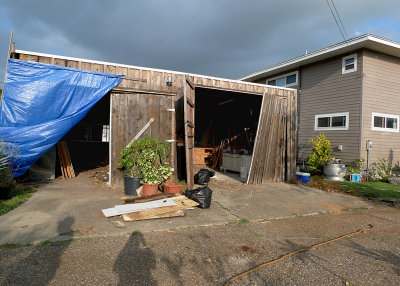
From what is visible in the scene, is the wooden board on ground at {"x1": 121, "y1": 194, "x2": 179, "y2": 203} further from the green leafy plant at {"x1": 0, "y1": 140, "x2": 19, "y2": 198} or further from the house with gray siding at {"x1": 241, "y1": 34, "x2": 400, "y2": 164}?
the house with gray siding at {"x1": 241, "y1": 34, "x2": 400, "y2": 164}

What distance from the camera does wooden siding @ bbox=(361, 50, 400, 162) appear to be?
9.08 m

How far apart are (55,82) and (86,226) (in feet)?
11.9

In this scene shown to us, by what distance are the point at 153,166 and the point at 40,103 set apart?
284 centimetres

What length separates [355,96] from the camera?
9.23 metres

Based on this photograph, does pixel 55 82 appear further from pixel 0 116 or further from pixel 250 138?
pixel 250 138

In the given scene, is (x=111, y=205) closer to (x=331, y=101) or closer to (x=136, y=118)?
(x=136, y=118)

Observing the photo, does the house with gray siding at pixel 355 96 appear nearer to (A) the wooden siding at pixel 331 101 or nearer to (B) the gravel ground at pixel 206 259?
(A) the wooden siding at pixel 331 101

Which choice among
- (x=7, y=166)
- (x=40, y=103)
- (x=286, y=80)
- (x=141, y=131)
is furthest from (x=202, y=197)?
(x=286, y=80)

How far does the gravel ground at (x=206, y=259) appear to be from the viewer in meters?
2.35

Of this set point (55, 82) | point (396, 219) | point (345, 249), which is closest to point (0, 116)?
point (55, 82)

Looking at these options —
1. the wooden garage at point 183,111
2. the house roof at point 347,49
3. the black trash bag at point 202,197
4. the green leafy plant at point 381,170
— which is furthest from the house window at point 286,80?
the black trash bag at point 202,197

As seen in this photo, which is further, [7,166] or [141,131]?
[141,131]

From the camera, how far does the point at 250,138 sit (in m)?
11.0

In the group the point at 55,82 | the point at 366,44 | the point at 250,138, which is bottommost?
the point at 250,138
